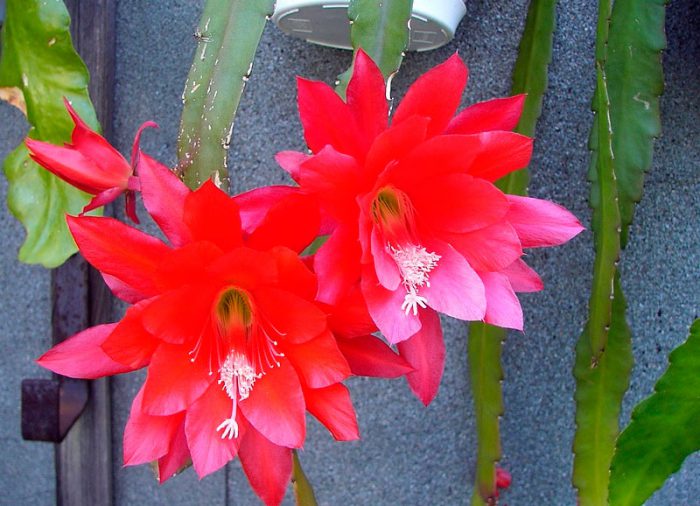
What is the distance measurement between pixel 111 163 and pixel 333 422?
0.23 metres

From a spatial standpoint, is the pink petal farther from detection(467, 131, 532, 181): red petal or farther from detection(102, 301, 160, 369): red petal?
detection(102, 301, 160, 369): red petal

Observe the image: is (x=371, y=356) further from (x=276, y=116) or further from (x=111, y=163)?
(x=276, y=116)

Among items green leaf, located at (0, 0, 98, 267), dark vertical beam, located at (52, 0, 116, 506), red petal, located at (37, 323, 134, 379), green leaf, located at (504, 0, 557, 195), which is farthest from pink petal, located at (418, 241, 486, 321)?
dark vertical beam, located at (52, 0, 116, 506)

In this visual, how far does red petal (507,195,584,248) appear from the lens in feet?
1.18

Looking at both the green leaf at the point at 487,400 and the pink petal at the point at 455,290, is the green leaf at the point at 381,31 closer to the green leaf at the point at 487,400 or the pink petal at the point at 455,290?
the pink petal at the point at 455,290

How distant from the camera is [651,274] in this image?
0.88m

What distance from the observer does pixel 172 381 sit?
33cm

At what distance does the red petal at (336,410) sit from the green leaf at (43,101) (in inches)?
16.2

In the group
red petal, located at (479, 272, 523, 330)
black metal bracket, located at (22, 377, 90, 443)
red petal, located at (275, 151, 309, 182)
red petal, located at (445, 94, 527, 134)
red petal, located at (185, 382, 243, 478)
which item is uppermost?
red petal, located at (445, 94, 527, 134)

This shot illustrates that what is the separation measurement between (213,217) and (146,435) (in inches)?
5.7

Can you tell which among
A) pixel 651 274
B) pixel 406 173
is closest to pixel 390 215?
pixel 406 173

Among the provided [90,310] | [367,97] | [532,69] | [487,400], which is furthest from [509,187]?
[90,310]

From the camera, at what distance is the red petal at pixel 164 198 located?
0.31 m

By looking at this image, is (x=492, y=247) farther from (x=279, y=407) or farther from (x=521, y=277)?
(x=279, y=407)
